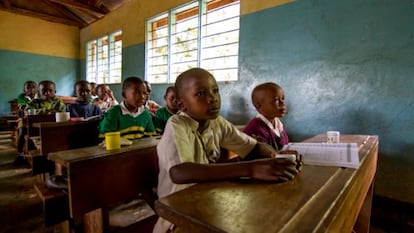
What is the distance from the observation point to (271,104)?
181cm

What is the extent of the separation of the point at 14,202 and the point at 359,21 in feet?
11.9

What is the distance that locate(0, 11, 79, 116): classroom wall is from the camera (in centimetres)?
629

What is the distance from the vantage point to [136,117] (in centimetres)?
197

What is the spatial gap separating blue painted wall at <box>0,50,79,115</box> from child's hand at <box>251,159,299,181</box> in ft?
25.9

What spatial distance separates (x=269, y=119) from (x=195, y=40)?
2370 mm

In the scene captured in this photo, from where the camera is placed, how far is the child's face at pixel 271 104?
5.90 feet

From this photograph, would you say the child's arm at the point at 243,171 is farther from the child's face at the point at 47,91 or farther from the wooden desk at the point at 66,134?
the child's face at the point at 47,91

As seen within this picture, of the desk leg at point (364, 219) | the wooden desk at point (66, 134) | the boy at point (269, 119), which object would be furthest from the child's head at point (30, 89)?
the desk leg at point (364, 219)

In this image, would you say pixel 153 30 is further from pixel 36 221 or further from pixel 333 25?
pixel 36 221

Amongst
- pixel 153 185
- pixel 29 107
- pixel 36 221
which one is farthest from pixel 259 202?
pixel 29 107

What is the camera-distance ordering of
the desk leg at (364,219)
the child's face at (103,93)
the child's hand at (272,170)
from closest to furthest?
the child's hand at (272,170)
the desk leg at (364,219)
the child's face at (103,93)

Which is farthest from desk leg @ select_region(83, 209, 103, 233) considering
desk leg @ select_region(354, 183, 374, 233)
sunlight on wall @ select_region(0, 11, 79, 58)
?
sunlight on wall @ select_region(0, 11, 79, 58)

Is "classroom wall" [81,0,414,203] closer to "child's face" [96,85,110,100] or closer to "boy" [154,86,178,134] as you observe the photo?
"boy" [154,86,178,134]

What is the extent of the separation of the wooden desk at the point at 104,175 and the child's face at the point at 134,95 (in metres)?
0.66
